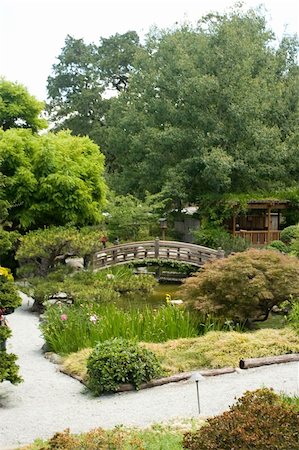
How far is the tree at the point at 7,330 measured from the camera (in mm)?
11228

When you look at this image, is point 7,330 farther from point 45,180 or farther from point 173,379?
point 45,180

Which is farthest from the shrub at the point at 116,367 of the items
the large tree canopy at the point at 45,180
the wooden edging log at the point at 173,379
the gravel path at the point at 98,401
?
the large tree canopy at the point at 45,180

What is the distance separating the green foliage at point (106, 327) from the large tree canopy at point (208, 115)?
51.2 ft

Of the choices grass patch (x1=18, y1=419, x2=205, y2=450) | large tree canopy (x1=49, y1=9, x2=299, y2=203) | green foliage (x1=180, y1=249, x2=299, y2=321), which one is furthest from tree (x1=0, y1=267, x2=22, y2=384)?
large tree canopy (x1=49, y1=9, x2=299, y2=203)

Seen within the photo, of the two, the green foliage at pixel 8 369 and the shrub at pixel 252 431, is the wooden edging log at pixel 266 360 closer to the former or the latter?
the green foliage at pixel 8 369

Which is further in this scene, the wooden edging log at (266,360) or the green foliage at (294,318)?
the green foliage at (294,318)

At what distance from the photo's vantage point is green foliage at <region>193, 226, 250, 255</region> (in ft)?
96.7

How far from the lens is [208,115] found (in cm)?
3153

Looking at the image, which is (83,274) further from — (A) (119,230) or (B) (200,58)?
(B) (200,58)

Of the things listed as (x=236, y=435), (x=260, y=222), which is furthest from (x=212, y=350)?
(x=260, y=222)

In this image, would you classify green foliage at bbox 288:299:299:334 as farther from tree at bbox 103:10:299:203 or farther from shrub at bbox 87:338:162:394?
tree at bbox 103:10:299:203

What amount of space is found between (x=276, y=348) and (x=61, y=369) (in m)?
3.97

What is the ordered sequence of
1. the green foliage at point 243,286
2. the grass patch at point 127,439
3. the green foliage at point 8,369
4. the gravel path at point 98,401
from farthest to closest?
1. the green foliage at point 243,286
2. the green foliage at point 8,369
3. the gravel path at point 98,401
4. the grass patch at point 127,439

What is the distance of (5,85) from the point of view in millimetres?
25344
